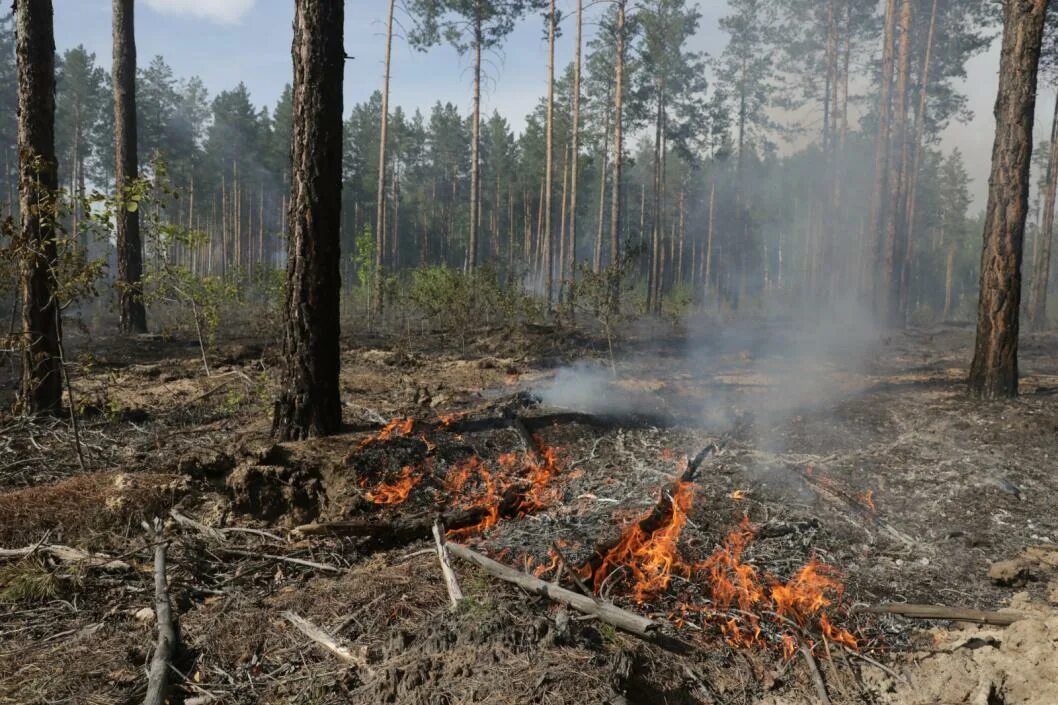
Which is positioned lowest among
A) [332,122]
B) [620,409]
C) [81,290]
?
[620,409]

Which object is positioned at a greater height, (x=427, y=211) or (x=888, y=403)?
(x=427, y=211)

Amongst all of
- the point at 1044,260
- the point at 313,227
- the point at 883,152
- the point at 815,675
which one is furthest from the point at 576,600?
the point at 1044,260

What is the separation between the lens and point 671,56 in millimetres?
32125

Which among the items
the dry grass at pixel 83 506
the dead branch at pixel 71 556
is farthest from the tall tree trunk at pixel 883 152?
the dead branch at pixel 71 556

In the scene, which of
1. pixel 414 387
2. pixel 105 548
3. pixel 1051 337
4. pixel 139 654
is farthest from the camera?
pixel 1051 337

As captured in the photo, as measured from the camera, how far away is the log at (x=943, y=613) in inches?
154

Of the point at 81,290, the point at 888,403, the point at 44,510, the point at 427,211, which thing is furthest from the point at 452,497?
the point at 427,211

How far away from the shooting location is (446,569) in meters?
4.08

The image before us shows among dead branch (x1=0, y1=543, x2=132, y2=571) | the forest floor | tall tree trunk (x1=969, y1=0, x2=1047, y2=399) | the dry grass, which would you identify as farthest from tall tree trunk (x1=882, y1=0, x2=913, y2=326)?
dead branch (x1=0, y1=543, x2=132, y2=571)

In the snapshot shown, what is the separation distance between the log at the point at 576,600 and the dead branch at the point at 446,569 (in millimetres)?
194

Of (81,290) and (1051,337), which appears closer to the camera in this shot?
(81,290)

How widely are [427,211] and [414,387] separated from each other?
50640mm

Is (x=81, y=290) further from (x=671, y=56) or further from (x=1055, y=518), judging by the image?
(x=671, y=56)

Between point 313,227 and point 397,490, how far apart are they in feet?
8.52
